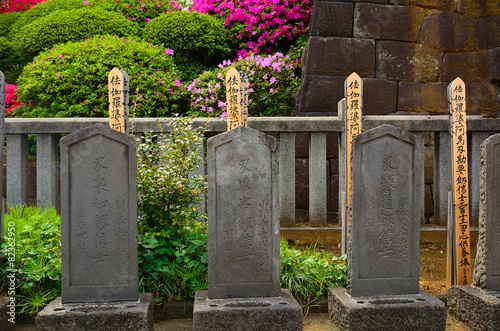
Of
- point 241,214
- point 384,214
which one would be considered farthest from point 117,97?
point 384,214

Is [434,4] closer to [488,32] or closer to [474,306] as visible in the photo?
[488,32]

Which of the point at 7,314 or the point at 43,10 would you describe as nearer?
the point at 7,314

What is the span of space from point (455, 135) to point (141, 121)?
3.16m

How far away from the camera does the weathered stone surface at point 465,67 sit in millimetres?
5734

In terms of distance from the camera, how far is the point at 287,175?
488cm

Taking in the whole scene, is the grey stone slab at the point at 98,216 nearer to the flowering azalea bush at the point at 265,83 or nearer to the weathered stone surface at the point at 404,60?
the flowering azalea bush at the point at 265,83

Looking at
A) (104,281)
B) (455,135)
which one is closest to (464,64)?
(455,135)

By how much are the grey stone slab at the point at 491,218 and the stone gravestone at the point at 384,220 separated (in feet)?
1.51

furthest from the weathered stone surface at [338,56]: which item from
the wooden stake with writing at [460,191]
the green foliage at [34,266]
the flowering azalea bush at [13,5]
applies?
the flowering azalea bush at [13,5]

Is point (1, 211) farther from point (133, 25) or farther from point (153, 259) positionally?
point (133, 25)

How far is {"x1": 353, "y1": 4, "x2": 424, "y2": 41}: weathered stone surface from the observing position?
567 centimetres

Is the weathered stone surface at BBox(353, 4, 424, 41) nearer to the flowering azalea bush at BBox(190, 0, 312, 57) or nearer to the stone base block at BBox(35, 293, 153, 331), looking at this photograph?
the flowering azalea bush at BBox(190, 0, 312, 57)

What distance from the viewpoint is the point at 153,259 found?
3361 millimetres

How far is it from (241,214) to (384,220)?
3.39 ft
